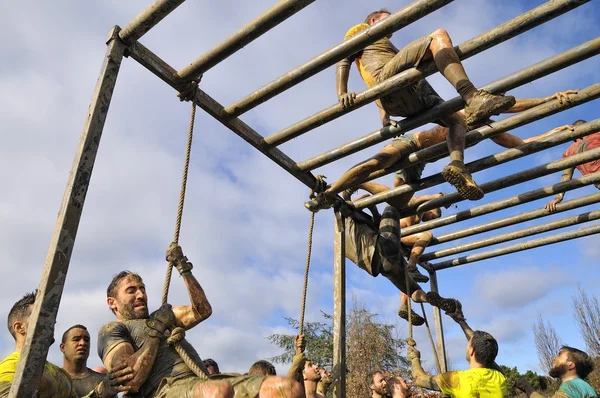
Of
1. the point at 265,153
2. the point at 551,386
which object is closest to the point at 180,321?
the point at 265,153

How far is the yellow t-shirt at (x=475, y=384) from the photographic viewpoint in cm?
388

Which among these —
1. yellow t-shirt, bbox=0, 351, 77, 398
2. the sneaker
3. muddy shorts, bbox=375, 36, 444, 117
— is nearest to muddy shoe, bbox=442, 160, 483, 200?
the sneaker

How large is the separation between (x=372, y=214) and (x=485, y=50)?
99.8 inches

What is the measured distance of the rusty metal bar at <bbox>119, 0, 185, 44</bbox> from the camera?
3.14 metres

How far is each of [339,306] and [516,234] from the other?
2.26 m

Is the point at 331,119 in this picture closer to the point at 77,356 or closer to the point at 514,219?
the point at 514,219

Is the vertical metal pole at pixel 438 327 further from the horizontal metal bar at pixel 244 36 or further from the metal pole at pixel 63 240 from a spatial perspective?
the metal pole at pixel 63 240

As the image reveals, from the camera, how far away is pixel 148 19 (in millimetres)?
3170

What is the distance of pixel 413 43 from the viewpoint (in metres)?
3.74

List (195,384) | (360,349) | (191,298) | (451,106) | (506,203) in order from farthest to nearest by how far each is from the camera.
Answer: (360,349)
(506,203)
(451,106)
(191,298)
(195,384)

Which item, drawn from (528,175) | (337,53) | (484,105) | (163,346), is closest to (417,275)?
(528,175)

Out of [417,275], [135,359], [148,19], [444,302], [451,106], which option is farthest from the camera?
[417,275]

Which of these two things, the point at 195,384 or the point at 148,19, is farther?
the point at 148,19

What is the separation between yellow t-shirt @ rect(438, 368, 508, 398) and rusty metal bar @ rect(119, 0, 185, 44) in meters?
3.40
